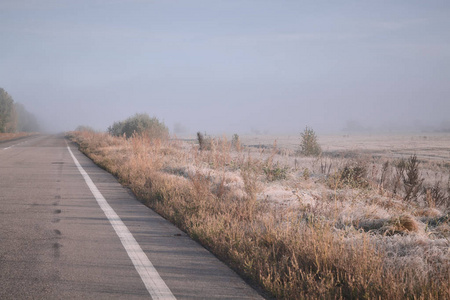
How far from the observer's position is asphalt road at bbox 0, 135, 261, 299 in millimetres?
3436

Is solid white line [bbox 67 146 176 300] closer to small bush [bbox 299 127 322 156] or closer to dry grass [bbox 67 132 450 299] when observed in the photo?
dry grass [bbox 67 132 450 299]

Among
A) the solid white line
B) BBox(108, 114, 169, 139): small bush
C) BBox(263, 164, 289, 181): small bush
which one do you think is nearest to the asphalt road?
the solid white line

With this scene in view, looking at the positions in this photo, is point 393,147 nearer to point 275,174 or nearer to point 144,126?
point 144,126

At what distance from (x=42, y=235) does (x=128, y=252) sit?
1568mm

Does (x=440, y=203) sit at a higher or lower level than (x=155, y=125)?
lower

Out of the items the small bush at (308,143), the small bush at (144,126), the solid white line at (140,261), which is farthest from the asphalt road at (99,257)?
the small bush at (144,126)

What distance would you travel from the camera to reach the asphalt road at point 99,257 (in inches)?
135

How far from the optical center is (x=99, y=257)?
4.31 m

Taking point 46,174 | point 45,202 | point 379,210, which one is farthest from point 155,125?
point 379,210

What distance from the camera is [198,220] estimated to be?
579cm

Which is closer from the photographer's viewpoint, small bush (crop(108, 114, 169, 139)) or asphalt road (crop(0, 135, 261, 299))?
asphalt road (crop(0, 135, 261, 299))

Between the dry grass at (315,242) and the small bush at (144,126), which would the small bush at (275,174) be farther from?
the small bush at (144,126)

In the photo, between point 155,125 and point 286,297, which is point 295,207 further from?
point 155,125

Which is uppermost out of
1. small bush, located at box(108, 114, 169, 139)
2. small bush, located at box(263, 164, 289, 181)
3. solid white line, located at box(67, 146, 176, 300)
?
small bush, located at box(108, 114, 169, 139)
